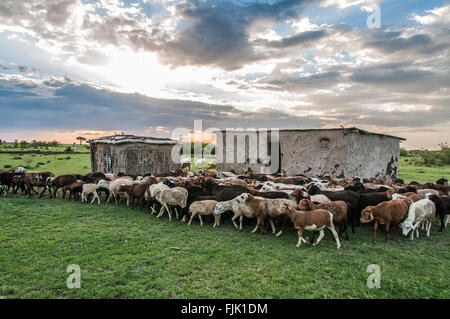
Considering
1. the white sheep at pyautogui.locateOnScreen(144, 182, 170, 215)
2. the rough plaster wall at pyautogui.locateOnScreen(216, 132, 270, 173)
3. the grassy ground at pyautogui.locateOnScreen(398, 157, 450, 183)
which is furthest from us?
the grassy ground at pyautogui.locateOnScreen(398, 157, 450, 183)

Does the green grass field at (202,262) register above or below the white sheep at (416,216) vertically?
below

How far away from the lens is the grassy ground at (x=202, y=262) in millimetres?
4426

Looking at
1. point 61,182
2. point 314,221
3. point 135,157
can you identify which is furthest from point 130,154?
point 314,221

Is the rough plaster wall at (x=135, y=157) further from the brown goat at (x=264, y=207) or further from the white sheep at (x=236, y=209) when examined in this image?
the brown goat at (x=264, y=207)

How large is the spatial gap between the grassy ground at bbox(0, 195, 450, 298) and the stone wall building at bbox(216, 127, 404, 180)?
7229 millimetres

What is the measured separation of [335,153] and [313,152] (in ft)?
4.21

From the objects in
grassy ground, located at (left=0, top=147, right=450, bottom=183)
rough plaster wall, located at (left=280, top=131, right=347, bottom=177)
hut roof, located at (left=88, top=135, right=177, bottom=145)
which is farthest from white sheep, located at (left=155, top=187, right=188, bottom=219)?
grassy ground, located at (left=0, top=147, right=450, bottom=183)

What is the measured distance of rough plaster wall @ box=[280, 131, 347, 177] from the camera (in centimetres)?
1518

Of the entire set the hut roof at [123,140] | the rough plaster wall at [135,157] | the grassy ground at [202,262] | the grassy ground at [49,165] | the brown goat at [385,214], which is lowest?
the grassy ground at [202,262]

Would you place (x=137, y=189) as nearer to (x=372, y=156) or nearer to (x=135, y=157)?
(x=135, y=157)

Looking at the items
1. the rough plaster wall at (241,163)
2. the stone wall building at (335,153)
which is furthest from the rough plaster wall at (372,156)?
the rough plaster wall at (241,163)

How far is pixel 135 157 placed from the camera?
1847 centimetres

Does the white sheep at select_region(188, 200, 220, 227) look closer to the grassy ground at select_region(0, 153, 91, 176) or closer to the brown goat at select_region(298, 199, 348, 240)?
the brown goat at select_region(298, 199, 348, 240)
